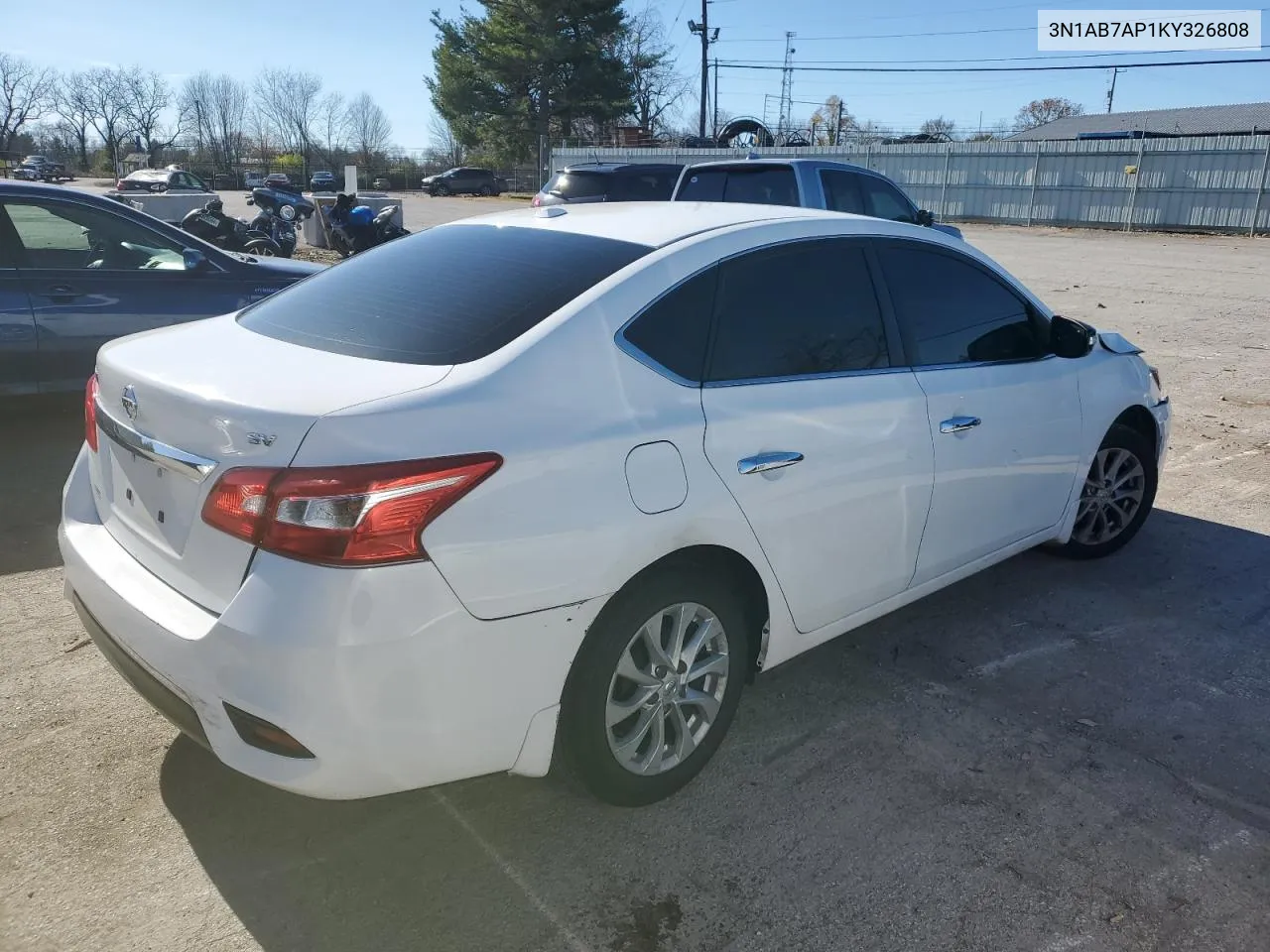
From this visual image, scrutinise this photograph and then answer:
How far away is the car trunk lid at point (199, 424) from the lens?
227 centimetres

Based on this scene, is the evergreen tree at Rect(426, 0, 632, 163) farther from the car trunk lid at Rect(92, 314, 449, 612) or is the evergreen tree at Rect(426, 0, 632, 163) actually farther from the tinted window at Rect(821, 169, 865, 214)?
the car trunk lid at Rect(92, 314, 449, 612)

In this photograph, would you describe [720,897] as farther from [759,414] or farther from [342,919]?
[759,414]

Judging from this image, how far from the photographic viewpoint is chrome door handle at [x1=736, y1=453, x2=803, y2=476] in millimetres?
2781

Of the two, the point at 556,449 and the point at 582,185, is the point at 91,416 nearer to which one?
the point at 556,449

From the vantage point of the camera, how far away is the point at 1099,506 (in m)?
4.71

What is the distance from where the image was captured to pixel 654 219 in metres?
3.24

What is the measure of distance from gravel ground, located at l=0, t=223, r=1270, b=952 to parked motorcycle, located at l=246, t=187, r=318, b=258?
12.9m

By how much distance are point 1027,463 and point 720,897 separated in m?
2.28

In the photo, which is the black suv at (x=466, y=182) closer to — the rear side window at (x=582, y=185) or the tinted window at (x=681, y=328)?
the rear side window at (x=582, y=185)

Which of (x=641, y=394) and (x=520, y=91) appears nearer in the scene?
(x=641, y=394)

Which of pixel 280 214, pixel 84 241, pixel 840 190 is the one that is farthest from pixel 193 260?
pixel 280 214

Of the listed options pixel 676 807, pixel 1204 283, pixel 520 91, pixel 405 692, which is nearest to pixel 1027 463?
pixel 676 807

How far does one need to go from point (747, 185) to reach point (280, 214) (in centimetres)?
1136

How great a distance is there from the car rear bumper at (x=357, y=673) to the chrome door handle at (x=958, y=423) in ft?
5.38
